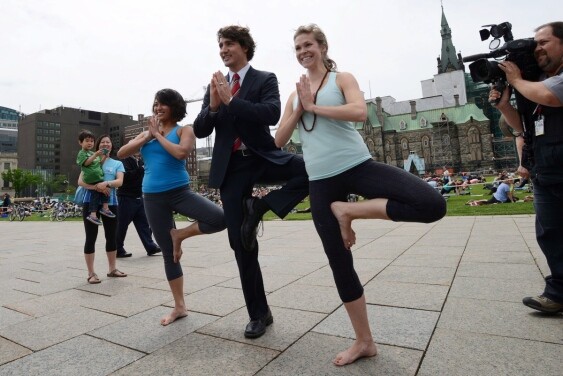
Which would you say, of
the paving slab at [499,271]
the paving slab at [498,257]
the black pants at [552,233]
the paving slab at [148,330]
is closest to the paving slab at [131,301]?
the paving slab at [148,330]

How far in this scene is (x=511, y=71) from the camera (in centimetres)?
254

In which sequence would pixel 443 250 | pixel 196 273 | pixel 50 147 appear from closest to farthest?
pixel 196 273 → pixel 443 250 → pixel 50 147

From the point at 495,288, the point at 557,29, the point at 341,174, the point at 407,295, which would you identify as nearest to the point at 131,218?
the point at 407,295

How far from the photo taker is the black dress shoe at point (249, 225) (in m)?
2.53

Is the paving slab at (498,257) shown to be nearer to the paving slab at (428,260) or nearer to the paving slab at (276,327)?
the paving slab at (428,260)

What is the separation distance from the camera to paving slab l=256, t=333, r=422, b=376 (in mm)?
1971

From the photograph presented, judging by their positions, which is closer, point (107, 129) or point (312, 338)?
point (312, 338)

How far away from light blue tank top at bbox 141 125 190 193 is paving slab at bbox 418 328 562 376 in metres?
2.29

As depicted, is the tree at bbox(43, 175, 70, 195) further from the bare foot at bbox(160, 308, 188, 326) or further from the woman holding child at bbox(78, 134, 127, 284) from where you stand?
the bare foot at bbox(160, 308, 188, 326)

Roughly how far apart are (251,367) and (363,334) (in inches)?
27.4

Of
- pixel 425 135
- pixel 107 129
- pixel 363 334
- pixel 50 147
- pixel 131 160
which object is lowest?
pixel 363 334

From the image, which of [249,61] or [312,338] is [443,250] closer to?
[312,338]

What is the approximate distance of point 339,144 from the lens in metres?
2.15

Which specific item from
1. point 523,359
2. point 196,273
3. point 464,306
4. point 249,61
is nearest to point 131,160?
point 196,273
